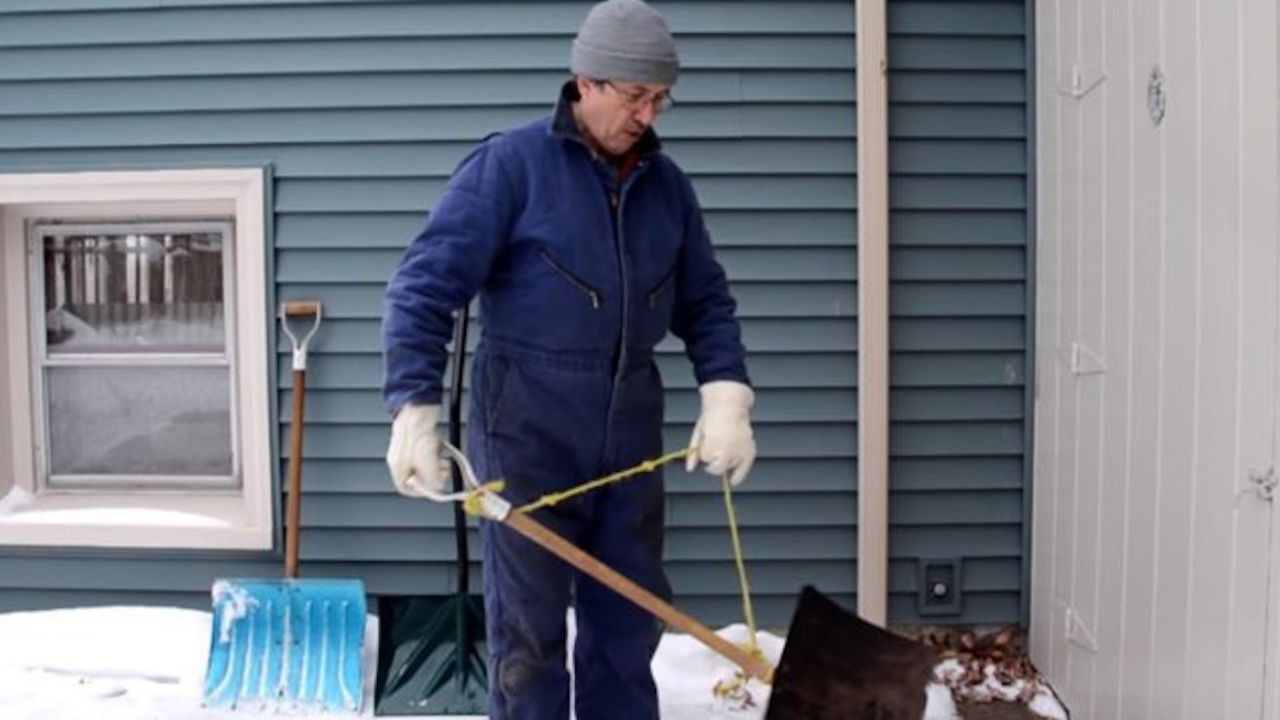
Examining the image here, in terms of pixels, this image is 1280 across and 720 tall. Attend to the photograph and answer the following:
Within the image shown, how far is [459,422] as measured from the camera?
3400 millimetres

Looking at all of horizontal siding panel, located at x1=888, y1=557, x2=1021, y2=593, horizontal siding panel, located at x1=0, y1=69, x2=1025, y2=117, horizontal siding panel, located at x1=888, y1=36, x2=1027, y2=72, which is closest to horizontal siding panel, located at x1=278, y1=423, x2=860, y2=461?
horizontal siding panel, located at x1=888, y1=557, x2=1021, y2=593

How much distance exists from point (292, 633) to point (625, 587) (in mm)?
1488

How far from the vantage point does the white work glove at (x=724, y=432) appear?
8.49 feet

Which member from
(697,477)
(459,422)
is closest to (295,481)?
(459,422)

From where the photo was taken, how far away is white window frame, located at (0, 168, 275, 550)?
3668 mm

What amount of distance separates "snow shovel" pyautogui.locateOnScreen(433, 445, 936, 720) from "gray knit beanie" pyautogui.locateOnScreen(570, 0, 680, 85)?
0.75 metres

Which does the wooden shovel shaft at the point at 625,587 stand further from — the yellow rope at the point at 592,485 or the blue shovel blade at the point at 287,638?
the blue shovel blade at the point at 287,638

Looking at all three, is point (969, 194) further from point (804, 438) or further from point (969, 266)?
point (804, 438)

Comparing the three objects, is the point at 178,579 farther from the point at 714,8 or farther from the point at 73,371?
the point at 714,8

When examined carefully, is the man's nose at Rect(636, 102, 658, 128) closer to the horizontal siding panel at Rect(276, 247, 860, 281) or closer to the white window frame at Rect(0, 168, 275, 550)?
the horizontal siding panel at Rect(276, 247, 860, 281)

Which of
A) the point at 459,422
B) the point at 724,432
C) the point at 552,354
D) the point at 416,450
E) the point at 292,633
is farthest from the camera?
the point at 292,633

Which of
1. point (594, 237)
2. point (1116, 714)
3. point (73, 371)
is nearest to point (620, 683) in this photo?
point (594, 237)

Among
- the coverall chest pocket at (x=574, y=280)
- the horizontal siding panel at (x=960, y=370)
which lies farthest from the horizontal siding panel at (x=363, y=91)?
the coverall chest pocket at (x=574, y=280)

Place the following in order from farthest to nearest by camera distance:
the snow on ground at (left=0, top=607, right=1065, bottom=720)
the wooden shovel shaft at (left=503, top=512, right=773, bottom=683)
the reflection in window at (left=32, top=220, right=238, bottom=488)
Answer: the reflection in window at (left=32, top=220, right=238, bottom=488)
the snow on ground at (left=0, top=607, right=1065, bottom=720)
the wooden shovel shaft at (left=503, top=512, right=773, bottom=683)
